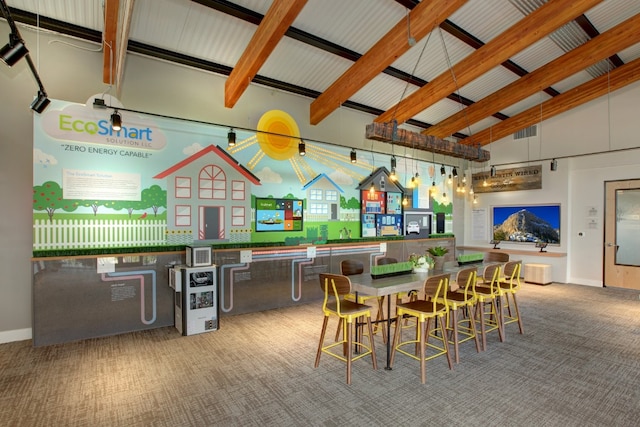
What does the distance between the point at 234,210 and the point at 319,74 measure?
2.78 meters

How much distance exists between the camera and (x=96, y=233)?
14.7ft

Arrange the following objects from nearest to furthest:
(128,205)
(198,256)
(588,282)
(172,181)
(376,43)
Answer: (198,256) < (128,205) < (172,181) < (376,43) < (588,282)

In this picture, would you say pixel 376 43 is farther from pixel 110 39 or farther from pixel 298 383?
pixel 298 383

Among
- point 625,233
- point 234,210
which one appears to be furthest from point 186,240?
point 625,233

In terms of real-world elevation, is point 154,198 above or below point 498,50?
below

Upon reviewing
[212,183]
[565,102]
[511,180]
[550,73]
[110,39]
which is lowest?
[212,183]

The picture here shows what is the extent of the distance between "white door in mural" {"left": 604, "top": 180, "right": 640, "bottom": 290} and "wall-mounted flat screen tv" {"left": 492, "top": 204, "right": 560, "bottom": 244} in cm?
97

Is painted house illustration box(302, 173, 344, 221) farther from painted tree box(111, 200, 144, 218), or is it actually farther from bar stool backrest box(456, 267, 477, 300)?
bar stool backrest box(456, 267, 477, 300)

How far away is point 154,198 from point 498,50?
582 centimetres

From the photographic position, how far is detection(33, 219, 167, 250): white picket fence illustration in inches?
165

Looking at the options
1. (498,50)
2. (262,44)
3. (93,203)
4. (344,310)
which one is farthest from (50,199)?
(498,50)

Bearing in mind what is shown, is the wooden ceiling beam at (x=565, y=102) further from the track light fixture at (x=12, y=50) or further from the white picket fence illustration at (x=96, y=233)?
the track light fixture at (x=12, y=50)

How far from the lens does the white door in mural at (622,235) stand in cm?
710

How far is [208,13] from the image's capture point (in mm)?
4297
